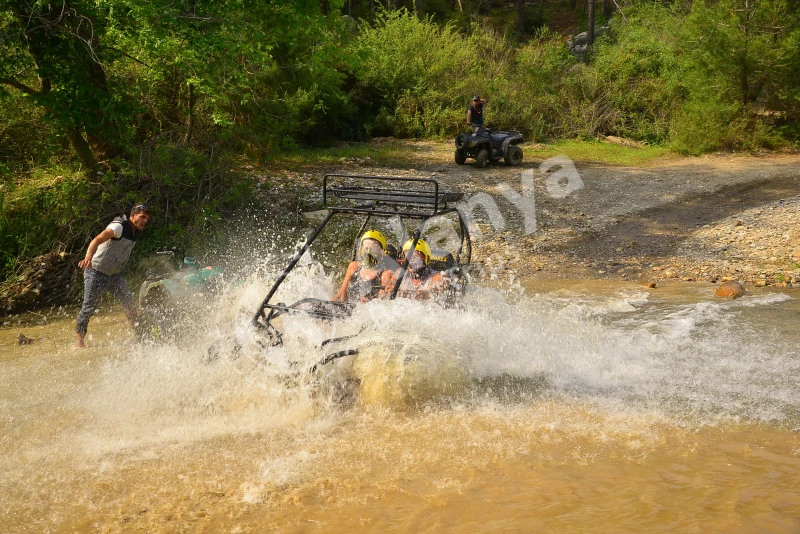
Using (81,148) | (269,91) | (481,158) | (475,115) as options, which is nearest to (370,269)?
(81,148)

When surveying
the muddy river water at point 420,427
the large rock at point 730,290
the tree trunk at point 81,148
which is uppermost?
the tree trunk at point 81,148

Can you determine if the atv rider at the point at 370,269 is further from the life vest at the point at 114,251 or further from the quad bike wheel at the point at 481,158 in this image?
the quad bike wheel at the point at 481,158

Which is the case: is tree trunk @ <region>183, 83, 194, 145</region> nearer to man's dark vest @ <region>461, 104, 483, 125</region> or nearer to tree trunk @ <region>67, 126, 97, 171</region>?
tree trunk @ <region>67, 126, 97, 171</region>

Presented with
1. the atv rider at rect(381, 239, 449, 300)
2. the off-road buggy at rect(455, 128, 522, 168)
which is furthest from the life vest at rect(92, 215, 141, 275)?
the off-road buggy at rect(455, 128, 522, 168)

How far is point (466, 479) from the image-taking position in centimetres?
486

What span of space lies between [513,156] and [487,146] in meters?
0.75

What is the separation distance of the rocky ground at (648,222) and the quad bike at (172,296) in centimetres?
463

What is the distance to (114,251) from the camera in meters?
7.71

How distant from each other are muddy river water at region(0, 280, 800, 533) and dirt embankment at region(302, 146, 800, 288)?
7.45 feet

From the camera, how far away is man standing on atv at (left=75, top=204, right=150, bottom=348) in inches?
301

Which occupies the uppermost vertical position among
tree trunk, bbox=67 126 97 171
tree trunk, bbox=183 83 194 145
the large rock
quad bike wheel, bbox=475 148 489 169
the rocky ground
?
tree trunk, bbox=183 83 194 145

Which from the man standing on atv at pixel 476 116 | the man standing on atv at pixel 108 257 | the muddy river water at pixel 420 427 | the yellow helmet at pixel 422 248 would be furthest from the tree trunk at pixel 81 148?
the man standing on atv at pixel 476 116

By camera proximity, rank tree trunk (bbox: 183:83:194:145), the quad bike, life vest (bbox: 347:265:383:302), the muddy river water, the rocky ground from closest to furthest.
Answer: the muddy river water → life vest (bbox: 347:265:383:302) → the quad bike → the rocky ground → tree trunk (bbox: 183:83:194:145)

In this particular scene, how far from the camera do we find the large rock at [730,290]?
8977 millimetres
